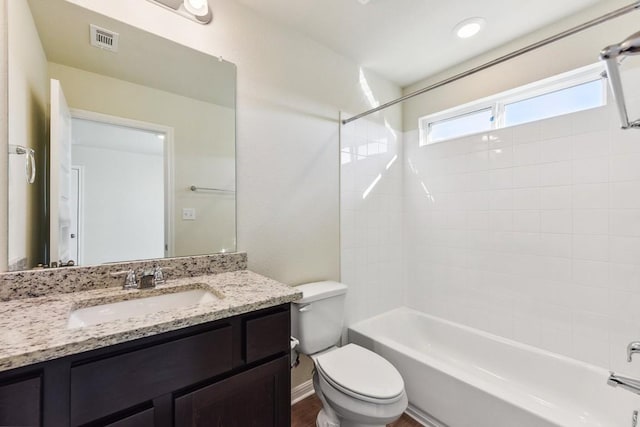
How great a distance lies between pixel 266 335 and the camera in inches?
40.1

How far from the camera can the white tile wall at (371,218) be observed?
6.94ft

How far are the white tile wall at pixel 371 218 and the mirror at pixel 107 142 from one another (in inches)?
37.2

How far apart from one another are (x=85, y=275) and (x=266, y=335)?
77 centimetres

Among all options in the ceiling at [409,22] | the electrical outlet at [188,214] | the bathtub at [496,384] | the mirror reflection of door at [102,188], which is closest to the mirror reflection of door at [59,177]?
the mirror reflection of door at [102,188]

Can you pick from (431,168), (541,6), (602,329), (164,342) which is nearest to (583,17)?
(541,6)

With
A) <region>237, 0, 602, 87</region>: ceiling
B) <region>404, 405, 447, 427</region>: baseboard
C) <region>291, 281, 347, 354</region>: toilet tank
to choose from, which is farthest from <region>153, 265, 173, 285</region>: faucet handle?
<region>404, 405, 447, 427</region>: baseboard

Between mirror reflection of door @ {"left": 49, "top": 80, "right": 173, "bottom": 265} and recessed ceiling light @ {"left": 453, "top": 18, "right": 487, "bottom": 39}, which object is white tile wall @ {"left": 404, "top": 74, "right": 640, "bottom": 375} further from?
mirror reflection of door @ {"left": 49, "top": 80, "right": 173, "bottom": 265}

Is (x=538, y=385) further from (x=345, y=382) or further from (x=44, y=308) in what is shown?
(x=44, y=308)

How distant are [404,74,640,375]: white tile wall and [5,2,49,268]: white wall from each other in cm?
237

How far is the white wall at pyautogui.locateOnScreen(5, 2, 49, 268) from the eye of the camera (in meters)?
1.01

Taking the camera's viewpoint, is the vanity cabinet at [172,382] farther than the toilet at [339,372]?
No

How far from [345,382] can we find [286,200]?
1.05 meters

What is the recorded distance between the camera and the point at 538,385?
1.73m

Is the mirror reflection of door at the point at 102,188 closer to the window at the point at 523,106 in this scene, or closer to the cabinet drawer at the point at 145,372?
the cabinet drawer at the point at 145,372
